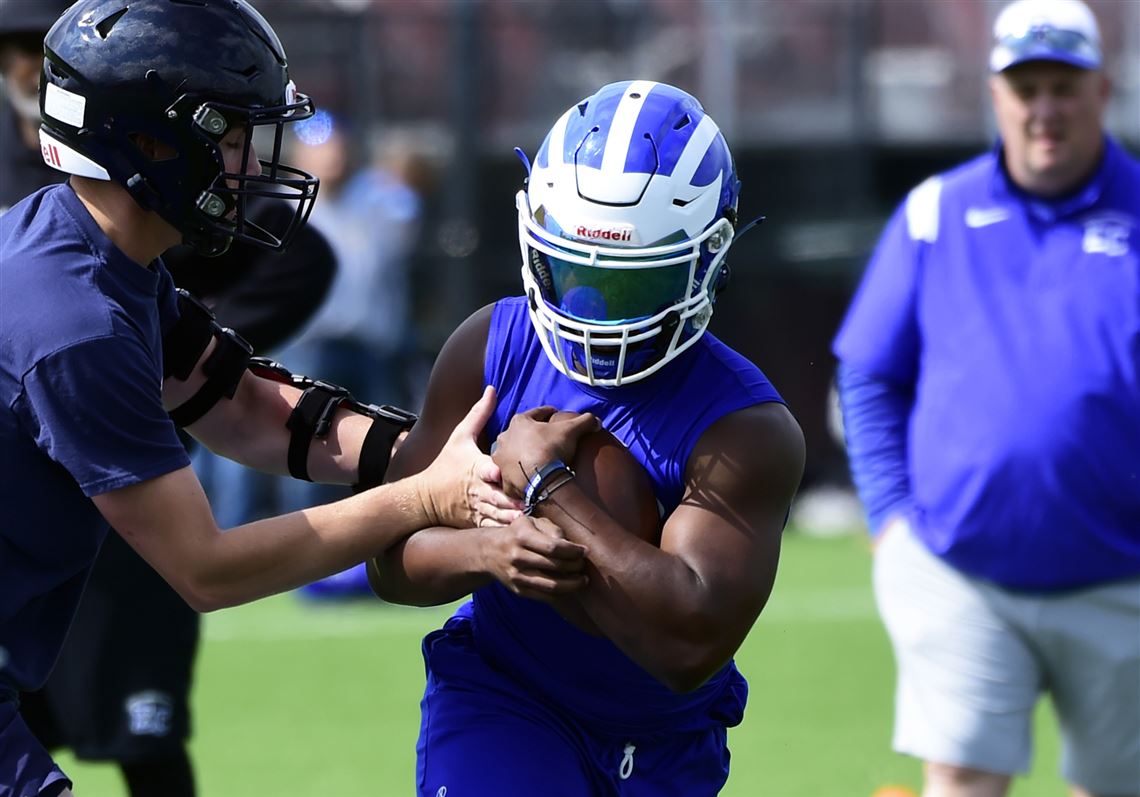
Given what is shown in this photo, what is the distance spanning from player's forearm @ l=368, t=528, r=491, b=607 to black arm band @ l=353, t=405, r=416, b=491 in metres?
0.34

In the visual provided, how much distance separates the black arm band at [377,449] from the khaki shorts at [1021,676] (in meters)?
1.68

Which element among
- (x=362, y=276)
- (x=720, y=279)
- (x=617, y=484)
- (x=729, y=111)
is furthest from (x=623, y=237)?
(x=729, y=111)

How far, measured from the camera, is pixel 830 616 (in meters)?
8.86

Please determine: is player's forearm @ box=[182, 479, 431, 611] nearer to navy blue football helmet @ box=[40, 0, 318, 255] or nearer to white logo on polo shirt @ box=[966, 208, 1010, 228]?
navy blue football helmet @ box=[40, 0, 318, 255]

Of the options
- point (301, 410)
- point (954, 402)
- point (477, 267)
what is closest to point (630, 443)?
point (301, 410)

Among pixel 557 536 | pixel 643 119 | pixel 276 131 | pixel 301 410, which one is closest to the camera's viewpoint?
pixel 557 536

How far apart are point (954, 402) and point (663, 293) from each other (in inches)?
66.3

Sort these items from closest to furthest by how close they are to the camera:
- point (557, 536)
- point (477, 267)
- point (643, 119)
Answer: point (557, 536)
point (643, 119)
point (477, 267)

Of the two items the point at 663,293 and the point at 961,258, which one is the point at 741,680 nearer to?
the point at 663,293

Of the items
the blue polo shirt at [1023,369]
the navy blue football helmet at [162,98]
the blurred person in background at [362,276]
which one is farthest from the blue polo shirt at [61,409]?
the blurred person in background at [362,276]

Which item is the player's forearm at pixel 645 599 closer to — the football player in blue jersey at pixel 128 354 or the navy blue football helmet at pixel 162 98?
the football player in blue jersey at pixel 128 354

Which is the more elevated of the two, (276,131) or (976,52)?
(276,131)

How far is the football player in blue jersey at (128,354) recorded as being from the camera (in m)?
3.01

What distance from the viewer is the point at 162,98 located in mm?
3191
